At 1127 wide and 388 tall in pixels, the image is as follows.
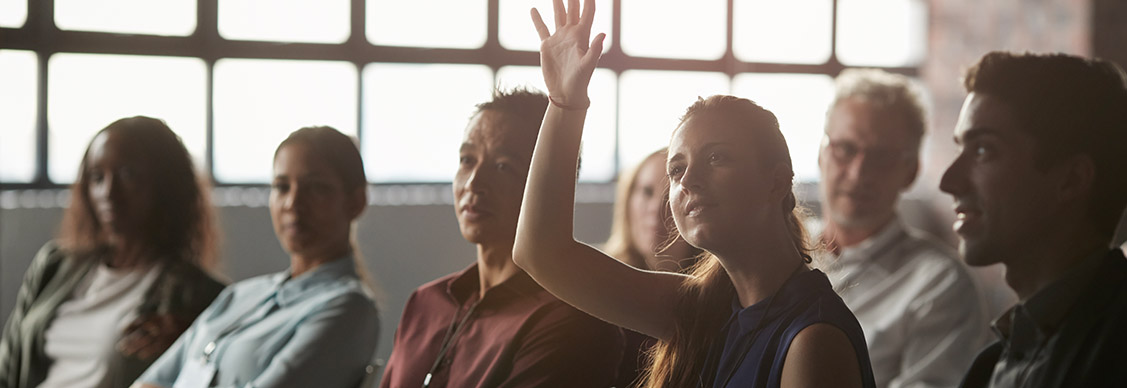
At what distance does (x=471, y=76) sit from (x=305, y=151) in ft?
9.09

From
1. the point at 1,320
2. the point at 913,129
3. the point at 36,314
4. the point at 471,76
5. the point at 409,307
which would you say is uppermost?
the point at 471,76

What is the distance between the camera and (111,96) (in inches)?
152

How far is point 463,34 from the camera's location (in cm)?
426

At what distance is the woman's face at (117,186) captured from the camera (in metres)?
1.92

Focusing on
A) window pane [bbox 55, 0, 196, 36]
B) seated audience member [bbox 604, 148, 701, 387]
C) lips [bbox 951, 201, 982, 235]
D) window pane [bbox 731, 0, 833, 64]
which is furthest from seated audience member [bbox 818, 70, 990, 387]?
window pane [bbox 55, 0, 196, 36]

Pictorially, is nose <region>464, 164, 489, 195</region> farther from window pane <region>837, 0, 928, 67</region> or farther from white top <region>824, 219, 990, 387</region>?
window pane <region>837, 0, 928, 67</region>

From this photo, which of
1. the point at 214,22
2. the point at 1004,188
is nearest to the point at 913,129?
the point at 1004,188

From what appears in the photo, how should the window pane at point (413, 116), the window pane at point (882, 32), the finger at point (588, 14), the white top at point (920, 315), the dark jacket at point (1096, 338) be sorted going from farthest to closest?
the window pane at point (882, 32)
the window pane at point (413, 116)
the white top at point (920, 315)
the dark jacket at point (1096, 338)
the finger at point (588, 14)

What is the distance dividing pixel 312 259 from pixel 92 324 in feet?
2.30

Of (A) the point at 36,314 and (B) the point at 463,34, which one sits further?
(B) the point at 463,34

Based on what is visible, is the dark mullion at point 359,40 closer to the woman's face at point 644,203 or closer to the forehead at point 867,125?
the woman's face at point 644,203

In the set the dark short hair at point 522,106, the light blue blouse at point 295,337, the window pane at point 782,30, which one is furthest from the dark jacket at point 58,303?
the window pane at point 782,30

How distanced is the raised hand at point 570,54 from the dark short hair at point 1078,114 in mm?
536

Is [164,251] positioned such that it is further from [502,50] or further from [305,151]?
[502,50]
